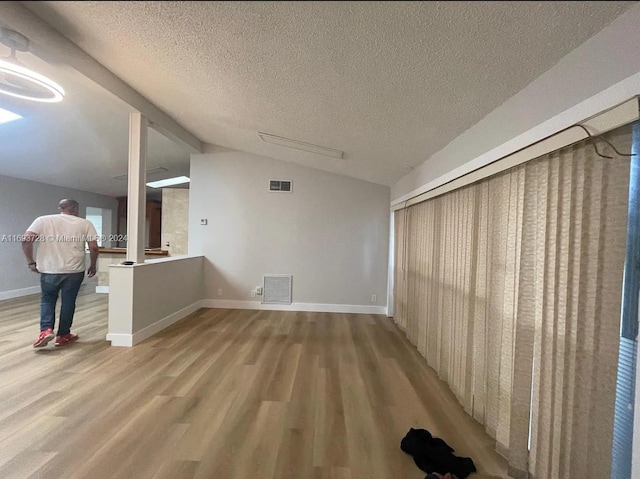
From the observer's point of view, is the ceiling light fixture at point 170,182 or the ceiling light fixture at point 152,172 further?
the ceiling light fixture at point 170,182

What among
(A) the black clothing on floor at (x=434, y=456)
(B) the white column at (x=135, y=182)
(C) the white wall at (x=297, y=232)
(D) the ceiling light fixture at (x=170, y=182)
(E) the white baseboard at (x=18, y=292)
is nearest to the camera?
(A) the black clothing on floor at (x=434, y=456)

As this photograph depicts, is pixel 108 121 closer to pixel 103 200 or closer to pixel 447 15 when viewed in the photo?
pixel 447 15

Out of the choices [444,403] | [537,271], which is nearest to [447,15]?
[537,271]

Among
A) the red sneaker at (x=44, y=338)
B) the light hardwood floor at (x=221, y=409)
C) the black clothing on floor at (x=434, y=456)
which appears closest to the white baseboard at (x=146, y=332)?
the light hardwood floor at (x=221, y=409)

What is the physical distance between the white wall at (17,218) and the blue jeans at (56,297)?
343cm

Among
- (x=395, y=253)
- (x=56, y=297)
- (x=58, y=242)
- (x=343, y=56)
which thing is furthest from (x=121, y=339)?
(x=395, y=253)

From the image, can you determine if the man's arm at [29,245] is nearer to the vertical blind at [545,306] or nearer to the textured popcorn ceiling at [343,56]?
the textured popcorn ceiling at [343,56]

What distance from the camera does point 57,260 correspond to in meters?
3.24

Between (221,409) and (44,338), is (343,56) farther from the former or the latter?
(44,338)

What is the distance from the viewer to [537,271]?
1538mm

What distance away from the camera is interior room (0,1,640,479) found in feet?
3.94

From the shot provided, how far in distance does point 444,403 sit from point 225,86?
314cm

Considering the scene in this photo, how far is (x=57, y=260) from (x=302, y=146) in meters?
3.04

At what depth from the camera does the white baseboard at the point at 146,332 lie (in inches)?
130
